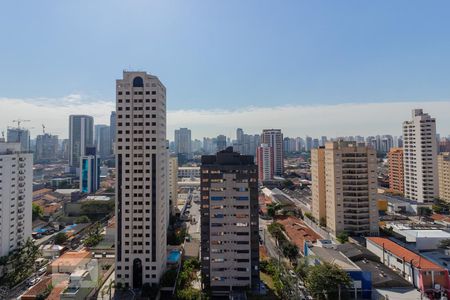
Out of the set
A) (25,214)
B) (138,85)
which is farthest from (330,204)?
(25,214)

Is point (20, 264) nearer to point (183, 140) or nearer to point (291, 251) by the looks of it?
point (291, 251)

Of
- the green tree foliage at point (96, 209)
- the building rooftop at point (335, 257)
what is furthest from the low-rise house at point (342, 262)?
the green tree foliage at point (96, 209)

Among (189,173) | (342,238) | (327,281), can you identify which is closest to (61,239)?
(327,281)

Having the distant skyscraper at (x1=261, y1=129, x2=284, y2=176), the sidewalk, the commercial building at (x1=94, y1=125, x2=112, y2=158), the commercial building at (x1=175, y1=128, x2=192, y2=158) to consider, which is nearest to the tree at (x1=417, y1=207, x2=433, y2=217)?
the sidewalk

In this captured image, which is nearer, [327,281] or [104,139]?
[327,281]

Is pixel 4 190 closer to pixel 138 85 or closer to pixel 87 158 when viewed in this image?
pixel 138 85

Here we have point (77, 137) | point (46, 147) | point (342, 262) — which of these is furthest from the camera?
point (46, 147)
